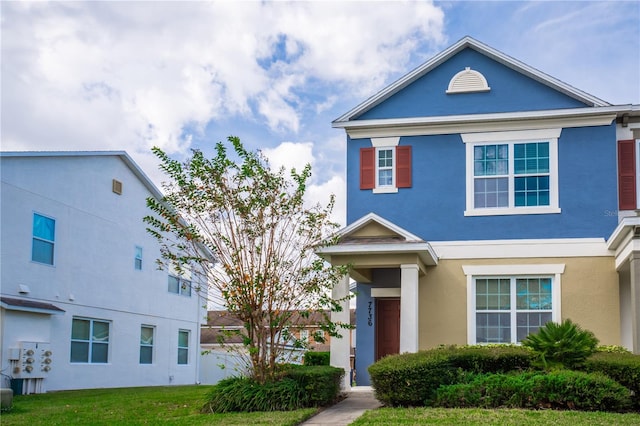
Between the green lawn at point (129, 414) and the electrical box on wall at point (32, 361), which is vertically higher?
the electrical box on wall at point (32, 361)

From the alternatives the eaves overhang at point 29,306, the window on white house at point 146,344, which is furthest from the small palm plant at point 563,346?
the window on white house at point 146,344

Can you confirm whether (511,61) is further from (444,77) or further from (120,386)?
(120,386)

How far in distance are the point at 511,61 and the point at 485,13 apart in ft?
4.41

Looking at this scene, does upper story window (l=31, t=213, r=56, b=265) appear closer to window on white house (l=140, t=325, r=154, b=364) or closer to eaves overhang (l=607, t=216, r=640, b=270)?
window on white house (l=140, t=325, r=154, b=364)

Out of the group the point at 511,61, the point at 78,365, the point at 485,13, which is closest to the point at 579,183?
the point at 511,61

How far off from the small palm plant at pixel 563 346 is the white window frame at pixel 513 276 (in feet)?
9.42

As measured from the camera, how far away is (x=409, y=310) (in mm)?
17062

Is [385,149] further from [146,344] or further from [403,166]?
[146,344]

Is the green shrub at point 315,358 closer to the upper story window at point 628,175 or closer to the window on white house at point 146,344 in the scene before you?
the upper story window at point 628,175

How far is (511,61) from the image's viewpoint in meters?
18.7

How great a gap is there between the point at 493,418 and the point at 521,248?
6.79 m

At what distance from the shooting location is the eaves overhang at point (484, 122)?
18203 mm

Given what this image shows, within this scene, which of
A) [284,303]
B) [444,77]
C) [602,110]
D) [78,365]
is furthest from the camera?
[78,365]

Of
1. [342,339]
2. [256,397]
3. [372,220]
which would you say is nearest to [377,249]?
[372,220]
